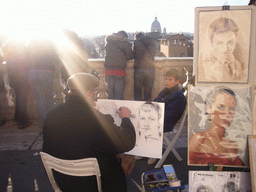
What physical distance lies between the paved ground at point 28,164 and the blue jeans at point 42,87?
0.53m

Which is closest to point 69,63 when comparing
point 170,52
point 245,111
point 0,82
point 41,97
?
point 41,97

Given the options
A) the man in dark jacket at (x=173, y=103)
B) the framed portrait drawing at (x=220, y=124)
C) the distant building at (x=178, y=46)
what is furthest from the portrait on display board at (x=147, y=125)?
the distant building at (x=178, y=46)

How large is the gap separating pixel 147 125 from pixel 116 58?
206cm

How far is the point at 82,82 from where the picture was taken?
6.32 feet

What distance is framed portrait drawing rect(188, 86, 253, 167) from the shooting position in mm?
2064

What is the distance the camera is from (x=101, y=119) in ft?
5.85

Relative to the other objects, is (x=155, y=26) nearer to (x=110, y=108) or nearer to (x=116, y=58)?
(x=116, y=58)

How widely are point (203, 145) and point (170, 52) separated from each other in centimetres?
4959

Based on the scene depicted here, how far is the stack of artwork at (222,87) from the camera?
6.73 feet

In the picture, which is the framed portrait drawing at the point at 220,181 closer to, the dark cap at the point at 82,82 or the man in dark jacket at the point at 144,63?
the dark cap at the point at 82,82

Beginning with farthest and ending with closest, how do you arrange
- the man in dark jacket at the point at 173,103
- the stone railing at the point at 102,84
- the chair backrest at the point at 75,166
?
the stone railing at the point at 102,84 → the man in dark jacket at the point at 173,103 → the chair backrest at the point at 75,166

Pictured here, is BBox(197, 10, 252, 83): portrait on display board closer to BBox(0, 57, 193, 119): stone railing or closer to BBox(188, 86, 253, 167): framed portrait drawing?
BBox(188, 86, 253, 167): framed portrait drawing

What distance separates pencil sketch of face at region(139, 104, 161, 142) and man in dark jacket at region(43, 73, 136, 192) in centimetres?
58

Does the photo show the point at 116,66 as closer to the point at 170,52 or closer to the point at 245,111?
the point at 245,111
